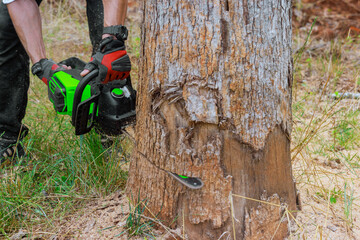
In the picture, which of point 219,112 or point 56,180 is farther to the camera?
point 56,180

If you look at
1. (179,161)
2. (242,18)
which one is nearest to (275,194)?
(179,161)

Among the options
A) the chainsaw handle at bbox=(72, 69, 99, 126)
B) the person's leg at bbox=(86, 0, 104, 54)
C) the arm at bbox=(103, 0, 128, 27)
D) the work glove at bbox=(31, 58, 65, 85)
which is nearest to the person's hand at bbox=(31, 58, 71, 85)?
the work glove at bbox=(31, 58, 65, 85)

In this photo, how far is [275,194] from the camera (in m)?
1.57

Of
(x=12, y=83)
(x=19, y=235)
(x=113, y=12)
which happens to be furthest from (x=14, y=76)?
(x=19, y=235)

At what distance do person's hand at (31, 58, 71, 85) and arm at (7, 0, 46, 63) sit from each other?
0.24ft

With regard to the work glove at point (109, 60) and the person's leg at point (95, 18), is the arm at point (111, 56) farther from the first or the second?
the person's leg at point (95, 18)

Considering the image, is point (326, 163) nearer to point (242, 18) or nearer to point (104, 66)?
point (242, 18)

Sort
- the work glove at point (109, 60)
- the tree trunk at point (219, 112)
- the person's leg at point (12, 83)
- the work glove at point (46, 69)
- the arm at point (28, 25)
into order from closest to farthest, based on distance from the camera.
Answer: the tree trunk at point (219, 112)
the work glove at point (109, 60)
the work glove at point (46, 69)
the arm at point (28, 25)
the person's leg at point (12, 83)

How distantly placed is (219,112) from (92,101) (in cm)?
81

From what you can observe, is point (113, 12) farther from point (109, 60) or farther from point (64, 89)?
point (64, 89)

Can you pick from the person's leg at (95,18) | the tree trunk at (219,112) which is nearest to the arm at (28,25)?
the person's leg at (95,18)

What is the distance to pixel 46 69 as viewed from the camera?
6.71 feet

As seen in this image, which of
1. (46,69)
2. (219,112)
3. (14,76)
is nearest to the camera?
(219,112)

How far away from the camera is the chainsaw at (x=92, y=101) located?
191 cm
